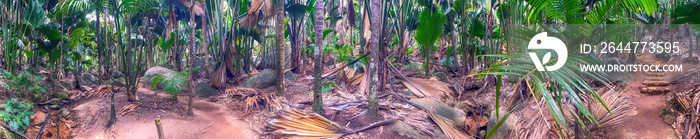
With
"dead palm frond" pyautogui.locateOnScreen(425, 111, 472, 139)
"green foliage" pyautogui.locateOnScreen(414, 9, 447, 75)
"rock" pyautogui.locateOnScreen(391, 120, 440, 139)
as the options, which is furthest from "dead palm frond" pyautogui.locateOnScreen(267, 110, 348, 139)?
"green foliage" pyautogui.locateOnScreen(414, 9, 447, 75)

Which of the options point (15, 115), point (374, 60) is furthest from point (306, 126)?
point (15, 115)

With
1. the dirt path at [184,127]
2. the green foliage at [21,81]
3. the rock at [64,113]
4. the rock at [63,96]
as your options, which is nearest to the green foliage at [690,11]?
the dirt path at [184,127]

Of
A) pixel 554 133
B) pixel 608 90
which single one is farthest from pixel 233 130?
pixel 608 90

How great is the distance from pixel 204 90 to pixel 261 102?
1380mm

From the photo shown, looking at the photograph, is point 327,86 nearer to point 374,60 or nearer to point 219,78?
point 219,78

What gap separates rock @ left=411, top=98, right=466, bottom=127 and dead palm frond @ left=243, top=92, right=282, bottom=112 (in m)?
2.00

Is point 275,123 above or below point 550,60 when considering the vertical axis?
below

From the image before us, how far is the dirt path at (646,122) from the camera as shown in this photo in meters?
3.12

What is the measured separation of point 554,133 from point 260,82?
188 inches

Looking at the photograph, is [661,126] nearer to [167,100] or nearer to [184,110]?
[184,110]

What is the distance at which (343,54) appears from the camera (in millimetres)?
5570

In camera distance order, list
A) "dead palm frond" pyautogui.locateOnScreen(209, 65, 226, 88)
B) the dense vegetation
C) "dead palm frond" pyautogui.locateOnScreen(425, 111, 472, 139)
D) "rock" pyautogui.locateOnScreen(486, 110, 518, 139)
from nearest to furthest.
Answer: the dense vegetation, "dead palm frond" pyautogui.locateOnScreen(425, 111, 472, 139), "rock" pyautogui.locateOnScreen(486, 110, 518, 139), "dead palm frond" pyautogui.locateOnScreen(209, 65, 226, 88)

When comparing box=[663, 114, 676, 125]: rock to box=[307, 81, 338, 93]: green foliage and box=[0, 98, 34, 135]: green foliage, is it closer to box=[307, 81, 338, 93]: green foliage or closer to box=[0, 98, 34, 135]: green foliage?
box=[307, 81, 338, 93]: green foliage

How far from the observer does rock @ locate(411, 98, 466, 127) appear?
15.1ft
